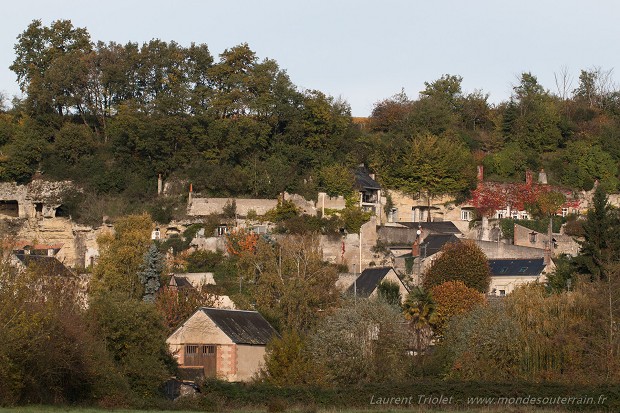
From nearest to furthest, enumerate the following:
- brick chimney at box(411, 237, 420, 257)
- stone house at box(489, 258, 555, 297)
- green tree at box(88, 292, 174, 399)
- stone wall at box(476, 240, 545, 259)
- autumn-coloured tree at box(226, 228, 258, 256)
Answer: green tree at box(88, 292, 174, 399) < stone house at box(489, 258, 555, 297) < autumn-coloured tree at box(226, 228, 258, 256) < brick chimney at box(411, 237, 420, 257) < stone wall at box(476, 240, 545, 259)

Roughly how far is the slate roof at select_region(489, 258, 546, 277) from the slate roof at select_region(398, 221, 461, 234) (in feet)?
15.8

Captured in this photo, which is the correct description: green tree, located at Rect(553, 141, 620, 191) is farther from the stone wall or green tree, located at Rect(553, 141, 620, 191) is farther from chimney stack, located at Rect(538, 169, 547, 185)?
the stone wall

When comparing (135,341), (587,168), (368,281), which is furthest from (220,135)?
(135,341)

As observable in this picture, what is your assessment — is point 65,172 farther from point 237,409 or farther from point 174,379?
point 237,409

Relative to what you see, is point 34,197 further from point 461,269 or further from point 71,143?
point 461,269

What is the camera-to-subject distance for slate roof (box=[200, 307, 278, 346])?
48156mm

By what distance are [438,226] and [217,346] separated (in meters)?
19.9

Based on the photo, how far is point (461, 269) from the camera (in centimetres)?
5731

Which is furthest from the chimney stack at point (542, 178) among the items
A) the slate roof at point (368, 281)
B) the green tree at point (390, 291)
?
the green tree at point (390, 291)

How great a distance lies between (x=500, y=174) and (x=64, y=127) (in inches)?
828

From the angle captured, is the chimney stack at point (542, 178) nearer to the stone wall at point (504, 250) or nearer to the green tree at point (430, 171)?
the green tree at point (430, 171)

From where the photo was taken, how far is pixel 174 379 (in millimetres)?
43938

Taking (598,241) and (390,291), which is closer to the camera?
(598,241)

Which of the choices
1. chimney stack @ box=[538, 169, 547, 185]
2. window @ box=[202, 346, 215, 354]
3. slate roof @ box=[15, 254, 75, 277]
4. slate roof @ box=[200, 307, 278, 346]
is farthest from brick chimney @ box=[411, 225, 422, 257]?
window @ box=[202, 346, 215, 354]
